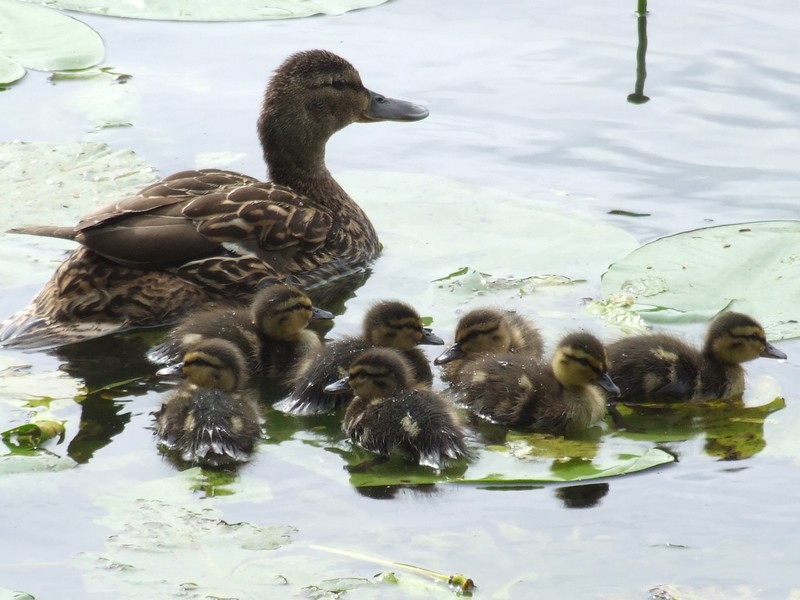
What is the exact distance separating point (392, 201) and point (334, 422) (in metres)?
2.30

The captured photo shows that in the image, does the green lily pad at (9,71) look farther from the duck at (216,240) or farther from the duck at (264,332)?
the duck at (264,332)

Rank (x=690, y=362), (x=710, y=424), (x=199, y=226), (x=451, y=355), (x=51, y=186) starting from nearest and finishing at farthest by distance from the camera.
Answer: (x=710, y=424), (x=690, y=362), (x=451, y=355), (x=199, y=226), (x=51, y=186)

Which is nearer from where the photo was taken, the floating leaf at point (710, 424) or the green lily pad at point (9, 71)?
the floating leaf at point (710, 424)

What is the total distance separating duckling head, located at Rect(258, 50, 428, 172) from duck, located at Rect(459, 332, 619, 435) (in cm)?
219

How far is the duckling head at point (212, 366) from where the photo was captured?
5230mm

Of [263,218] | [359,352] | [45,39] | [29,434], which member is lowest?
[29,434]

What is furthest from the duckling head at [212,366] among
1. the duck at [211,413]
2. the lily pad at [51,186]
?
the lily pad at [51,186]

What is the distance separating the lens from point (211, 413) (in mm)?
4977

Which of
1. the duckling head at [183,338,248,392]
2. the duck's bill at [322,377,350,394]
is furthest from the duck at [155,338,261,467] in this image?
the duck's bill at [322,377,350,394]

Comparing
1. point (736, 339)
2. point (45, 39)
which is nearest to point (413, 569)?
point (736, 339)

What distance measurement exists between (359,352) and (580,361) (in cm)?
82

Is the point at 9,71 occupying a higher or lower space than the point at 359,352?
higher

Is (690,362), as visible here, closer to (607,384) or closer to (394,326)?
(607,384)

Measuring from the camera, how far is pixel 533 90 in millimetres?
8750
